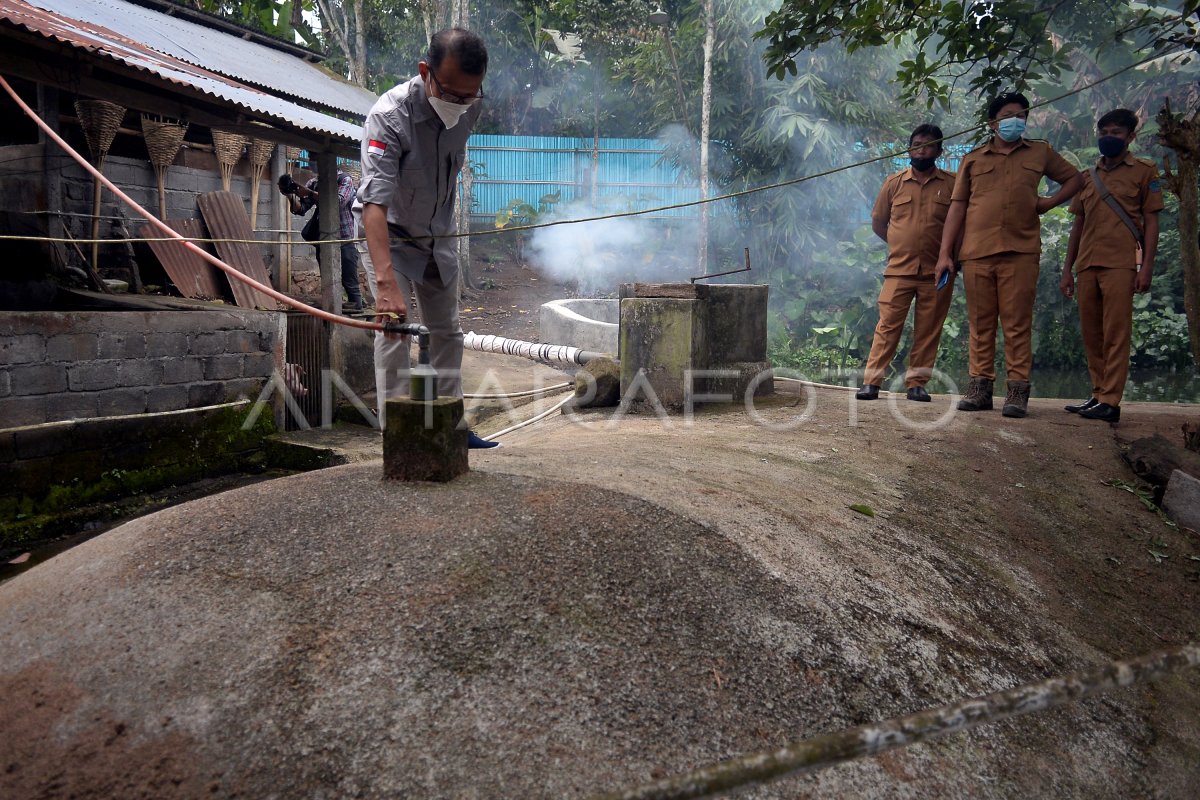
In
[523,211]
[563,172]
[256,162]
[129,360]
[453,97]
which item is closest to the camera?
[453,97]

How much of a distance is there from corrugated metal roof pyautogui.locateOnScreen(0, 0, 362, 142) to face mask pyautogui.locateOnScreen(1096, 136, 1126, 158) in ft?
18.6

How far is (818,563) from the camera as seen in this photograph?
284 centimetres

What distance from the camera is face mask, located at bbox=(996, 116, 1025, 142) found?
212 inches

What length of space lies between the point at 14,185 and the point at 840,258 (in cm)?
1328

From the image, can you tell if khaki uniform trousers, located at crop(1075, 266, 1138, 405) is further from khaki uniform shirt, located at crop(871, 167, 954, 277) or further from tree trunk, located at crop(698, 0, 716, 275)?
tree trunk, located at crop(698, 0, 716, 275)

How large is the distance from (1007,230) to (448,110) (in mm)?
3761

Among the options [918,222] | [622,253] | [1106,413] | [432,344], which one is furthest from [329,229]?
[622,253]

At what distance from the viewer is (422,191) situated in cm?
378

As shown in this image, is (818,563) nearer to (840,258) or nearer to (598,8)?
(840,258)

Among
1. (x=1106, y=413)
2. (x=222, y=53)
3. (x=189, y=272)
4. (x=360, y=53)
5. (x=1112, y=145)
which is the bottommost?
(x=1106, y=413)

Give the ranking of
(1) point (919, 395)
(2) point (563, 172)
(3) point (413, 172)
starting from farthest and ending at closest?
1. (2) point (563, 172)
2. (1) point (919, 395)
3. (3) point (413, 172)

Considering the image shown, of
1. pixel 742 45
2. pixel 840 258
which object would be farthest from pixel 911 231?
pixel 742 45

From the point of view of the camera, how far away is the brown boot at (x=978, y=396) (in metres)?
5.70

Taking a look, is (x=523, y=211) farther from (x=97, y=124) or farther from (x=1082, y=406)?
(x=1082, y=406)
